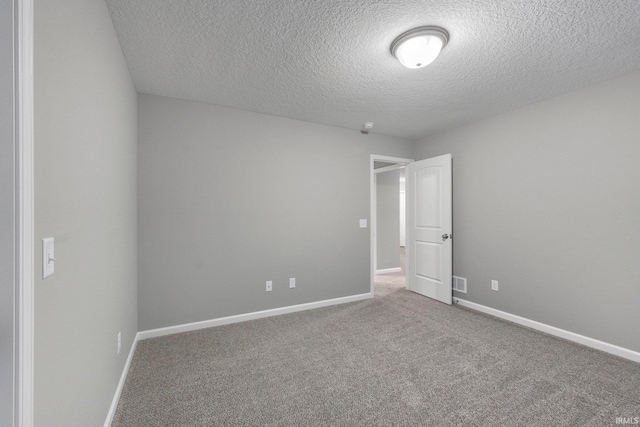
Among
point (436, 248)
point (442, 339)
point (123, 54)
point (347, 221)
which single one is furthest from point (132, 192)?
point (436, 248)

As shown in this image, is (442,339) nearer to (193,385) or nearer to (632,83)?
(193,385)

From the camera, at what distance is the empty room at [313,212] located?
1024mm

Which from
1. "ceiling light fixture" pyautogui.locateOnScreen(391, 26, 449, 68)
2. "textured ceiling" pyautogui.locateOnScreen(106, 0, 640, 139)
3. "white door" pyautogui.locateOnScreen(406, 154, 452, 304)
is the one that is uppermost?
"textured ceiling" pyautogui.locateOnScreen(106, 0, 640, 139)

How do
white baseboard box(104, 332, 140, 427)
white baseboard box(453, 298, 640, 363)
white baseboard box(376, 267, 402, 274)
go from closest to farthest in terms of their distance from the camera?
white baseboard box(104, 332, 140, 427), white baseboard box(453, 298, 640, 363), white baseboard box(376, 267, 402, 274)

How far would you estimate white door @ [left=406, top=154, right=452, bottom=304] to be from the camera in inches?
149

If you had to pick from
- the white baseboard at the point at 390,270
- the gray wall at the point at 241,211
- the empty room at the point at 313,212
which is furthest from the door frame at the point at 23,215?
the white baseboard at the point at 390,270

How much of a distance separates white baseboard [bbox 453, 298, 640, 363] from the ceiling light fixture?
291 centimetres

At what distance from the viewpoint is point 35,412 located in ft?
2.54

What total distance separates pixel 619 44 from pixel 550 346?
8.21 ft

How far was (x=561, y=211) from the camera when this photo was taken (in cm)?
277

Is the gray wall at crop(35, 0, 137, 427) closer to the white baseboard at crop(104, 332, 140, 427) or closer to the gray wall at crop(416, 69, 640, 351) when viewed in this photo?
the white baseboard at crop(104, 332, 140, 427)

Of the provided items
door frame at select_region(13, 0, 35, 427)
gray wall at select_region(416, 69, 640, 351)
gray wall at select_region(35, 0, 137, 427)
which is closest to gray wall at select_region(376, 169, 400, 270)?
Answer: gray wall at select_region(416, 69, 640, 351)
